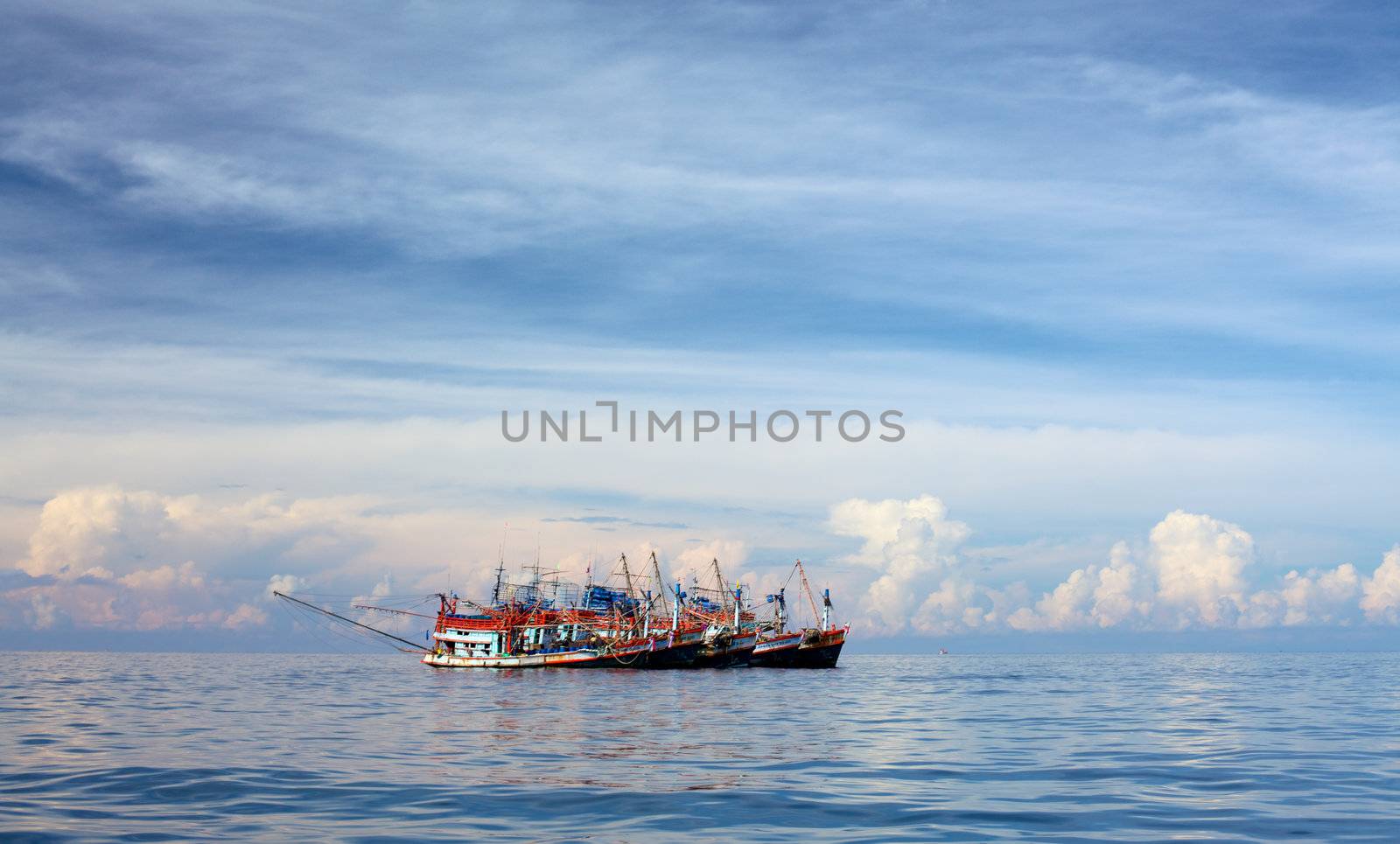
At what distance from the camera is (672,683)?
10856cm

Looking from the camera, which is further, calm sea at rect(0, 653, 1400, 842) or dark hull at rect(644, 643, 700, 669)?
dark hull at rect(644, 643, 700, 669)

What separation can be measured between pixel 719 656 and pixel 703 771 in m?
120

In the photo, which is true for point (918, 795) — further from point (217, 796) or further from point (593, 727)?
point (593, 727)

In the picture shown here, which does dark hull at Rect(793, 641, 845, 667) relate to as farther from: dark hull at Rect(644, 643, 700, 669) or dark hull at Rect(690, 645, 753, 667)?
dark hull at Rect(644, 643, 700, 669)

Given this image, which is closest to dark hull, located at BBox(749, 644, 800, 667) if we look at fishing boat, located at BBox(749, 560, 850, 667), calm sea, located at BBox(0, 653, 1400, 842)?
fishing boat, located at BBox(749, 560, 850, 667)

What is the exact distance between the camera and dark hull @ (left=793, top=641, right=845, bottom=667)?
506 ft

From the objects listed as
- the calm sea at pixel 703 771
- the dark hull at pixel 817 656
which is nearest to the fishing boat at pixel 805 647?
the dark hull at pixel 817 656

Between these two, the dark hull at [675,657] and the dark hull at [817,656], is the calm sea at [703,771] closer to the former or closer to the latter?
the dark hull at [675,657]

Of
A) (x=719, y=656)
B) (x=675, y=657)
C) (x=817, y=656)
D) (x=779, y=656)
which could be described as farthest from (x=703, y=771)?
(x=817, y=656)

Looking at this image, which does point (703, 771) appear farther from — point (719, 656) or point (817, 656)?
point (817, 656)

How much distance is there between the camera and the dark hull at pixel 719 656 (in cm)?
15262

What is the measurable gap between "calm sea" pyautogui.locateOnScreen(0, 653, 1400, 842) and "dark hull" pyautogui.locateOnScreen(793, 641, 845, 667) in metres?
81.8

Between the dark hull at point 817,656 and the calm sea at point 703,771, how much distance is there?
8183 cm

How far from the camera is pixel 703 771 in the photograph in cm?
3569
